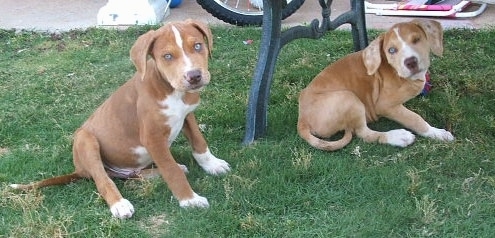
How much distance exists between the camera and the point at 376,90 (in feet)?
13.0

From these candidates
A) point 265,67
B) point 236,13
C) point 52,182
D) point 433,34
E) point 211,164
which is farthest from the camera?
point 236,13

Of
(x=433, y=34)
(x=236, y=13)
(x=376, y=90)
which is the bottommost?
(x=236, y=13)

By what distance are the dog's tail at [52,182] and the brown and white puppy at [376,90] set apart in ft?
4.13

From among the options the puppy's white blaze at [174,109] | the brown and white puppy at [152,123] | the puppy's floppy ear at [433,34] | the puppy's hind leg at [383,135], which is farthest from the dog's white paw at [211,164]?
the puppy's floppy ear at [433,34]

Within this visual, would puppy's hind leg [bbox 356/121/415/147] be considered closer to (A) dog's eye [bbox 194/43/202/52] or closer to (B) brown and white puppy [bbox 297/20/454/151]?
(B) brown and white puppy [bbox 297/20/454/151]

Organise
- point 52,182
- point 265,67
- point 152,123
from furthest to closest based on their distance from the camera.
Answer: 1. point 265,67
2. point 52,182
3. point 152,123

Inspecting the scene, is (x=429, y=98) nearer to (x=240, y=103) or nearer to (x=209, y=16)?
(x=240, y=103)

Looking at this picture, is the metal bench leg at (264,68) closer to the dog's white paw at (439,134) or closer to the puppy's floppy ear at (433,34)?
the puppy's floppy ear at (433,34)

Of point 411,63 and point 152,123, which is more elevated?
point 152,123

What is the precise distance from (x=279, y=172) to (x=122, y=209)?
2.71 feet

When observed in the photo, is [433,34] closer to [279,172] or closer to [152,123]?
[279,172]

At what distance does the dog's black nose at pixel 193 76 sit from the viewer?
305 cm

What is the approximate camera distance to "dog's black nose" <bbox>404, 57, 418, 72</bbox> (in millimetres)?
3734

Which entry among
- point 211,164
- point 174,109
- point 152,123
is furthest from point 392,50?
point 152,123
